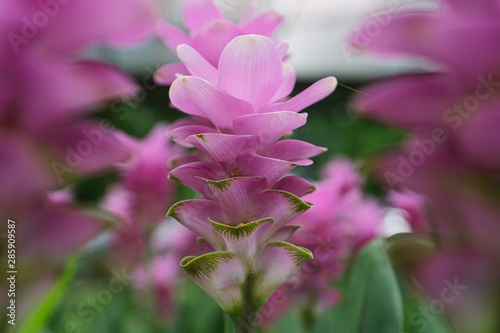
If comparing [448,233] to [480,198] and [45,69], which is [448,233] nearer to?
[480,198]

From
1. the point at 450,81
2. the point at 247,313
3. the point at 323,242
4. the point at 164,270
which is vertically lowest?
the point at 164,270

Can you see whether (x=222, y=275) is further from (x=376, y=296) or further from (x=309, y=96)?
(x=376, y=296)

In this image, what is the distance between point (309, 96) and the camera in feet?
0.74

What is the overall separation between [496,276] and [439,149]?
0.07 m

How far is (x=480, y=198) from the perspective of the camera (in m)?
0.22

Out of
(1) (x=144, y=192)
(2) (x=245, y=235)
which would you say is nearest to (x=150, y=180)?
(1) (x=144, y=192)

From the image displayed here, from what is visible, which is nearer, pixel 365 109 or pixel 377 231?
pixel 365 109

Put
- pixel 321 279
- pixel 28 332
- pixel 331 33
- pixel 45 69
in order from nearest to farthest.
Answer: pixel 45 69 → pixel 28 332 → pixel 321 279 → pixel 331 33

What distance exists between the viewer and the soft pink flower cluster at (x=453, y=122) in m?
0.21

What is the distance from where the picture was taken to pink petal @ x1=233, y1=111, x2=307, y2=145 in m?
0.21

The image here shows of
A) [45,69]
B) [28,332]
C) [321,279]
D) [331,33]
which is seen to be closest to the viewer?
[45,69]

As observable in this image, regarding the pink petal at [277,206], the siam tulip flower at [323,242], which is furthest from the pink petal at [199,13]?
the siam tulip flower at [323,242]

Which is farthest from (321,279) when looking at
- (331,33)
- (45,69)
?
(331,33)

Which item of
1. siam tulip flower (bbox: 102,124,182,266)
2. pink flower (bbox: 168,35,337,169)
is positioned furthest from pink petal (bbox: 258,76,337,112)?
siam tulip flower (bbox: 102,124,182,266)
